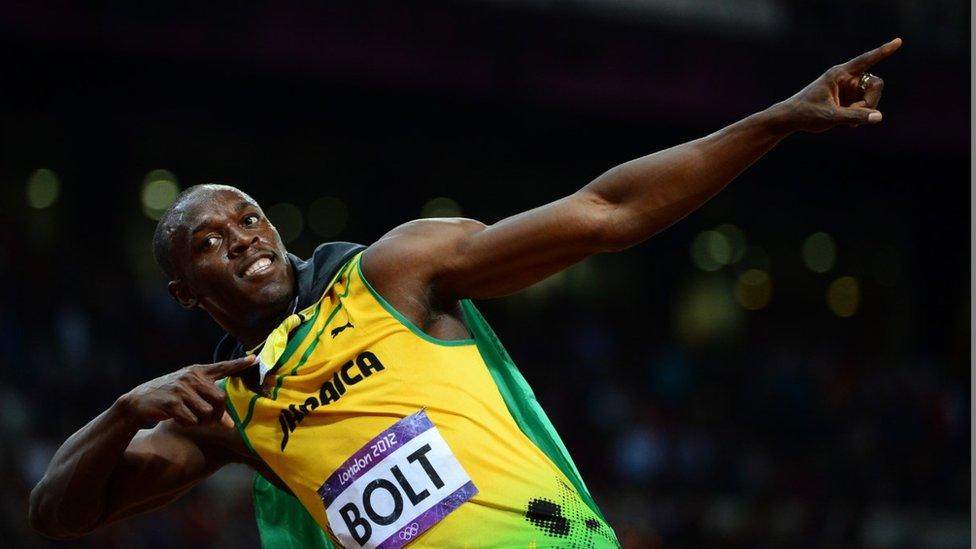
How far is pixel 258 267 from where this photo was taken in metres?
3.73

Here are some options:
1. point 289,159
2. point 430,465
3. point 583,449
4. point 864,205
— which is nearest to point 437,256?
point 430,465

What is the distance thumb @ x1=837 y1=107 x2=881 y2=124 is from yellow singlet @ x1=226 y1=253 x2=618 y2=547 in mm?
1158

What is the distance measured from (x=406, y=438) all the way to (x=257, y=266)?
76 centimetres

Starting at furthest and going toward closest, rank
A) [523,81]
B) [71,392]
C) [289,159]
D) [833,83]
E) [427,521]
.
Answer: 1. [289,159]
2. [523,81]
3. [71,392]
4. [427,521]
5. [833,83]

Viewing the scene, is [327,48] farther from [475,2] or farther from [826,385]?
[826,385]

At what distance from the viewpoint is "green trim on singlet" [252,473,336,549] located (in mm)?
3963

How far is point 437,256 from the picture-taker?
3332mm

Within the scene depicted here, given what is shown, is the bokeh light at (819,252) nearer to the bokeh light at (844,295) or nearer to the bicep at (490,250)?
the bokeh light at (844,295)

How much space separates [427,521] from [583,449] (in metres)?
8.46

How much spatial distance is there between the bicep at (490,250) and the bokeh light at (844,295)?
12.9 m

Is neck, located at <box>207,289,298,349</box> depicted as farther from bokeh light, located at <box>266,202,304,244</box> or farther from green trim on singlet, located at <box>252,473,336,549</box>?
bokeh light, located at <box>266,202,304,244</box>

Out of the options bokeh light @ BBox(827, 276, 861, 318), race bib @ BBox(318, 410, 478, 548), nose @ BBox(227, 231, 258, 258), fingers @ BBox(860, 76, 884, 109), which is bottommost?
bokeh light @ BBox(827, 276, 861, 318)

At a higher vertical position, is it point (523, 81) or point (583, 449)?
point (523, 81)

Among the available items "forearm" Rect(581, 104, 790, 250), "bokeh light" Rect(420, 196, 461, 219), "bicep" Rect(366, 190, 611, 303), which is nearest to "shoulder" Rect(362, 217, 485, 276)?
"bicep" Rect(366, 190, 611, 303)
